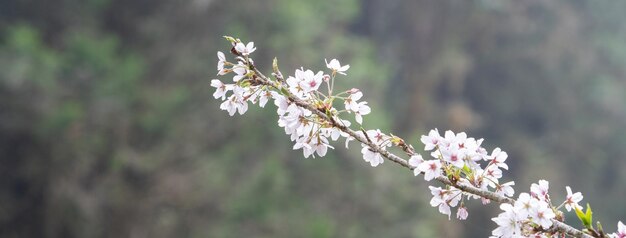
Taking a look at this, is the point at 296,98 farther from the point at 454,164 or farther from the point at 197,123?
the point at 197,123

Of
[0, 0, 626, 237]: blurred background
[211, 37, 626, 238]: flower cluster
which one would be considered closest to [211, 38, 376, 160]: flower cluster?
[211, 37, 626, 238]: flower cluster

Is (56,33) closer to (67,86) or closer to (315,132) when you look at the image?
(67,86)

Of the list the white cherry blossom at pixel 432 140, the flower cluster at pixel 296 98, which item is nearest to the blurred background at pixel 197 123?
the flower cluster at pixel 296 98

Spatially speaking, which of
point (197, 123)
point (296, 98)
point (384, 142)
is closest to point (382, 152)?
point (384, 142)

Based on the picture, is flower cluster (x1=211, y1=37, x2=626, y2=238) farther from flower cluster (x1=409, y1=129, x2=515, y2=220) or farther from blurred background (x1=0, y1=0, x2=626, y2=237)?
blurred background (x1=0, y1=0, x2=626, y2=237)

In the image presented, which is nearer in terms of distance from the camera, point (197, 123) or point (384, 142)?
point (384, 142)

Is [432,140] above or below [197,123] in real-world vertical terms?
below

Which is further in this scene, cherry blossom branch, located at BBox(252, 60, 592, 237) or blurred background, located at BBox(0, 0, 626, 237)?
blurred background, located at BBox(0, 0, 626, 237)

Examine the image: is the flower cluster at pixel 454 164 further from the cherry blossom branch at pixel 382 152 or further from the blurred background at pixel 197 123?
the blurred background at pixel 197 123
